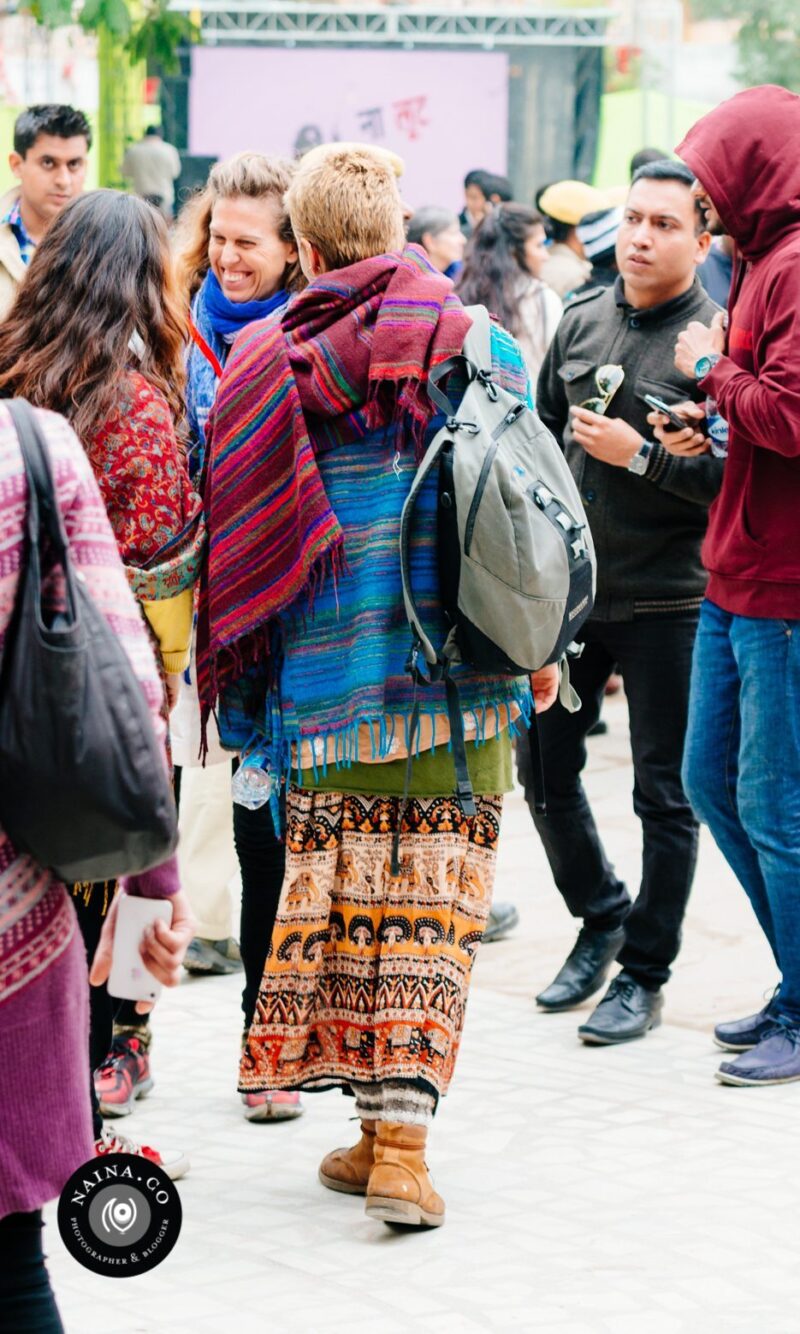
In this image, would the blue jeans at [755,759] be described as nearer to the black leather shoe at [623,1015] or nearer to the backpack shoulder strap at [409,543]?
the black leather shoe at [623,1015]

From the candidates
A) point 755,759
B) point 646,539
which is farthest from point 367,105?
point 755,759

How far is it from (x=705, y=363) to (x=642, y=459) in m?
0.31

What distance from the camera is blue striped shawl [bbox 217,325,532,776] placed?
150 inches

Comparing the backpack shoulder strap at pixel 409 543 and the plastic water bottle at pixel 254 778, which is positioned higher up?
the backpack shoulder strap at pixel 409 543

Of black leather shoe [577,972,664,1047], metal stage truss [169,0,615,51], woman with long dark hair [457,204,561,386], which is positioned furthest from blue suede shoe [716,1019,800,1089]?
metal stage truss [169,0,615,51]

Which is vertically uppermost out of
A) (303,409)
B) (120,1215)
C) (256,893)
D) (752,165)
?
(752,165)

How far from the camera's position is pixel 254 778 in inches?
162

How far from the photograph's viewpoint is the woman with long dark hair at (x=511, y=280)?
821cm

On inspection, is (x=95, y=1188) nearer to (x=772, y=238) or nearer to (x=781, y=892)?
(x=781, y=892)

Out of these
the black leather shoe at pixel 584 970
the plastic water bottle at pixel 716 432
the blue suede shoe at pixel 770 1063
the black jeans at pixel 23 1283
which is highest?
the plastic water bottle at pixel 716 432

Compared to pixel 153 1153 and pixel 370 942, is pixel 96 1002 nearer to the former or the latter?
pixel 153 1153

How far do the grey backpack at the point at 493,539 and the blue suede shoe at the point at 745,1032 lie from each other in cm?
152

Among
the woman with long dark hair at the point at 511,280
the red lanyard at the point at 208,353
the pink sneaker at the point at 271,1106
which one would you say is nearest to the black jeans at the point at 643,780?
the pink sneaker at the point at 271,1106

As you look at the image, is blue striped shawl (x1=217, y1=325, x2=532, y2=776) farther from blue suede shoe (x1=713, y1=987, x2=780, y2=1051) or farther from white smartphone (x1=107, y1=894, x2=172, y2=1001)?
blue suede shoe (x1=713, y1=987, x2=780, y2=1051)
